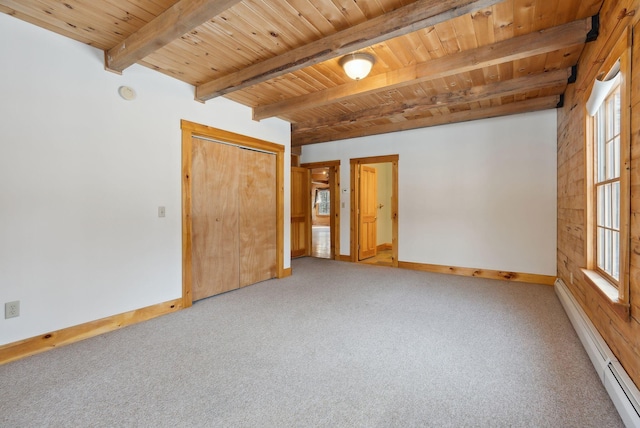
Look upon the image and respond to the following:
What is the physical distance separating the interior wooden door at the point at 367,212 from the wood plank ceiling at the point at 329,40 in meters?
2.63

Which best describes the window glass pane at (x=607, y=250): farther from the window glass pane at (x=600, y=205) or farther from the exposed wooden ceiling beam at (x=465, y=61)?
the exposed wooden ceiling beam at (x=465, y=61)

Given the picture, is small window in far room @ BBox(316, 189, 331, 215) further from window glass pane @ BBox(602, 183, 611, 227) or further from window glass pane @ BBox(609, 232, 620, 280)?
window glass pane @ BBox(609, 232, 620, 280)

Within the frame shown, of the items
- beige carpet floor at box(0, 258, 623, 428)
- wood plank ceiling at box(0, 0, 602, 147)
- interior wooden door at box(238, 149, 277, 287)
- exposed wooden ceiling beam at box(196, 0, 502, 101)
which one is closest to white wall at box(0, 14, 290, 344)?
wood plank ceiling at box(0, 0, 602, 147)

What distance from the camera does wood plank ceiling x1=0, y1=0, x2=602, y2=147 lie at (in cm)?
206

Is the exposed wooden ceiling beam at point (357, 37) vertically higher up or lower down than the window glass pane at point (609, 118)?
higher up

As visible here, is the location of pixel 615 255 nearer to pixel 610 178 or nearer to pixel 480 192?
pixel 610 178

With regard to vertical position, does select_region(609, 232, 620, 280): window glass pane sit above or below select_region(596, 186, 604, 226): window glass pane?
below

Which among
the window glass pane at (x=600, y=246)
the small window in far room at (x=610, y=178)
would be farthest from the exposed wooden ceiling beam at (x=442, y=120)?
the window glass pane at (x=600, y=246)

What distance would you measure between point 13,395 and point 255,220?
9.24 ft

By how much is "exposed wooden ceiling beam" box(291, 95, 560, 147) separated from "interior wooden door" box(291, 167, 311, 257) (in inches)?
28.7

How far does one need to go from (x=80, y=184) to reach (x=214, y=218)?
140cm

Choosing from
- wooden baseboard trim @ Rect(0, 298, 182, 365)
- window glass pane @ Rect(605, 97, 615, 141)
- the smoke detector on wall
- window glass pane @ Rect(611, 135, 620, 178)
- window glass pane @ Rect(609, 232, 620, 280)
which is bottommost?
wooden baseboard trim @ Rect(0, 298, 182, 365)

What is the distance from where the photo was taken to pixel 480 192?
4.62 m

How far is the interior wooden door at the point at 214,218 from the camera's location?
11.3ft
